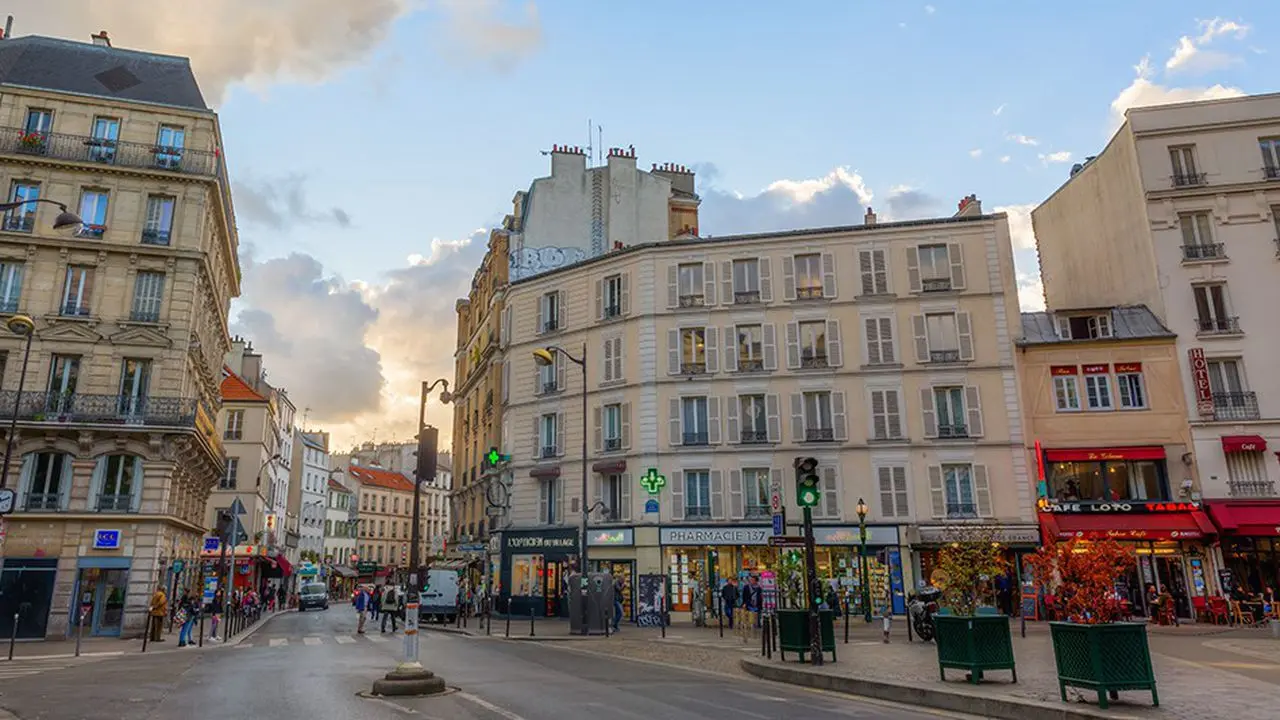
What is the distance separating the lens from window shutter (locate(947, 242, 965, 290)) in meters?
30.8

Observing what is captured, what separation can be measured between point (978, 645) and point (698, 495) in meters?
19.8

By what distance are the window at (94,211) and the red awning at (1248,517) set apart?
39.1 metres

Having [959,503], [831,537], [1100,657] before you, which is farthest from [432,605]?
[1100,657]

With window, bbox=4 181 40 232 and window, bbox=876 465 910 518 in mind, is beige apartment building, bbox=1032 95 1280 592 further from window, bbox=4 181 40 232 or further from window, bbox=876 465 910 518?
window, bbox=4 181 40 232

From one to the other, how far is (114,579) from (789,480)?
23.0 metres

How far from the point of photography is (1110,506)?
2789cm

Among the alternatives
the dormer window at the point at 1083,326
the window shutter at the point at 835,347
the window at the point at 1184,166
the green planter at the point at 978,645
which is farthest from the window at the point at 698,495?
the window at the point at 1184,166

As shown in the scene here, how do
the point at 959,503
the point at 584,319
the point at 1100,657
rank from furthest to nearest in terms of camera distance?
1. the point at 584,319
2. the point at 959,503
3. the point at 1100,657

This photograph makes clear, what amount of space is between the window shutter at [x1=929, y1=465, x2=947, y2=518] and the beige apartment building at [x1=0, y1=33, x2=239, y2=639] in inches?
1027

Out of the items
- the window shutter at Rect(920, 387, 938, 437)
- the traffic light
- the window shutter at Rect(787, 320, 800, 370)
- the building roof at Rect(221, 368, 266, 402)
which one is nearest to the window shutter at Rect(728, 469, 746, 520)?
the window shutter at Rect(787, 320, 800, 370)

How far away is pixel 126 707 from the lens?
34.8ft

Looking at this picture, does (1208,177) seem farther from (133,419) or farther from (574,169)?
(133,419)

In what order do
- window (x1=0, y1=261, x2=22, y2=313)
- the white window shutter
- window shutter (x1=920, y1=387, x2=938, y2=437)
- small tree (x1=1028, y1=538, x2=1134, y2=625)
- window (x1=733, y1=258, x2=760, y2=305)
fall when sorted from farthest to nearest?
window (x1=733, y1=258, x2=760, y2=305) → the white window shutter → window shutter (x1=920, y1=387, x2=938, y2=437) → window (x1=0, y1=261, x2=22, y2=313) → small tree (x1=1028, y1=538, x2=1134, y2=625)

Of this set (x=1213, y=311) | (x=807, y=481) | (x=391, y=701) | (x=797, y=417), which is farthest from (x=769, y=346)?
(x=391, y=701)
